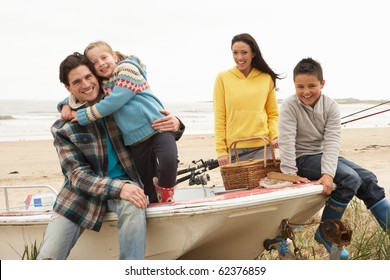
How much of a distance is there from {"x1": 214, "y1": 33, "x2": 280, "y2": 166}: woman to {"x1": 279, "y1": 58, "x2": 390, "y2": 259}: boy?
641mm

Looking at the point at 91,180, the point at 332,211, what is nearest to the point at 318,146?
the point at 332,211

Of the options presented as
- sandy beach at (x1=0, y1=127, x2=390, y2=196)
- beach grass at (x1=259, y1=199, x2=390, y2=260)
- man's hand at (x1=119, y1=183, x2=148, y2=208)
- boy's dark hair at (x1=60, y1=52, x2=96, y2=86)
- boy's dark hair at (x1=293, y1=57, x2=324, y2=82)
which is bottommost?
sandy beach at (x1=0, y1=127, x2=390, y2=196)

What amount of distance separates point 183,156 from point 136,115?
32.0 feet

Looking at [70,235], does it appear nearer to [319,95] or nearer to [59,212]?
[59,212]

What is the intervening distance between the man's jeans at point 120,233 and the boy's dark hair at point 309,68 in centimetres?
128

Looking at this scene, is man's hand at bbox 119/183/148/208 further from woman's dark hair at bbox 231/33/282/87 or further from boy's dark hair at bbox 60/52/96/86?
woman's dark hair at bbox 231/33/282/87

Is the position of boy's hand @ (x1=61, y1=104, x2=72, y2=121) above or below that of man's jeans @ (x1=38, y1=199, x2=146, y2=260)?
above

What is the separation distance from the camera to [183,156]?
1285 centimetres

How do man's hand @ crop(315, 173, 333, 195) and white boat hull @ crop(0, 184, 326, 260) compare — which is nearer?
white boat hull @ crop(0, 184, 326, 260)

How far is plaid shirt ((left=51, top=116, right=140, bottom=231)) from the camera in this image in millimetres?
3023

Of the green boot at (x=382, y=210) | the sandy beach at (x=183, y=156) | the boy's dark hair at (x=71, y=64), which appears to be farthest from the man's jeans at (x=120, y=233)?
the sandy beach at (x=183, y=156)

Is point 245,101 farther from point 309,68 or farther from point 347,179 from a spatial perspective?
point 347,179

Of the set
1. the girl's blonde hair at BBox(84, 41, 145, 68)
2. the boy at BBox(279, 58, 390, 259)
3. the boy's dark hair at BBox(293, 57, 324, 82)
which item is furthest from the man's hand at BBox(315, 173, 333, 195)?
the girl's blonde hair at BBox(84, 41, 145, 68)

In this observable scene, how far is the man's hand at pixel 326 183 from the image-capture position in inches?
121
